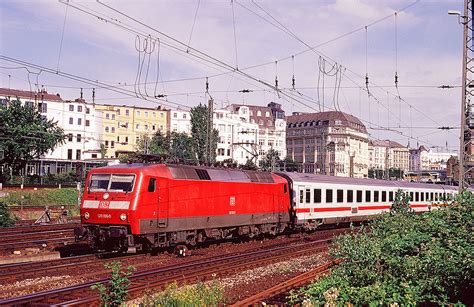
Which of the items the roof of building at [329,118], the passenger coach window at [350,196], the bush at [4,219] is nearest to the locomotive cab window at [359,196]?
the passenger coach window at [350,196]

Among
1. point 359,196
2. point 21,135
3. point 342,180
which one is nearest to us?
point 342,180

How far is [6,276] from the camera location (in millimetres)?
15781

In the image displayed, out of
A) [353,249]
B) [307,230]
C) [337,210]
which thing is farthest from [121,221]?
[337,210]

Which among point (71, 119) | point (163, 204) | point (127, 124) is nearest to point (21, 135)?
point (163, 204)

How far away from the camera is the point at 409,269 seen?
12.1m

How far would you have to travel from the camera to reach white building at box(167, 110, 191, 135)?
11494 cm

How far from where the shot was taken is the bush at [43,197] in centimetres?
4853

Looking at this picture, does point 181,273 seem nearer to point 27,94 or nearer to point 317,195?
point 317,195

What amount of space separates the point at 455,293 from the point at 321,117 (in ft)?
461

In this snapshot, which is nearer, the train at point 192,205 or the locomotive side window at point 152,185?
the train at point 192,205

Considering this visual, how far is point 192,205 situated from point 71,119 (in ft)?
259

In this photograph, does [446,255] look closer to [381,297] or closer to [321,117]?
[381,297]

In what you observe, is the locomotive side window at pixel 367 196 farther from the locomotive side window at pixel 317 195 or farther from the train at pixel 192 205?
the locomotive side window at pixel 317 195

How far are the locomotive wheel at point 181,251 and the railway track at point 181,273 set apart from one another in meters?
1.35
